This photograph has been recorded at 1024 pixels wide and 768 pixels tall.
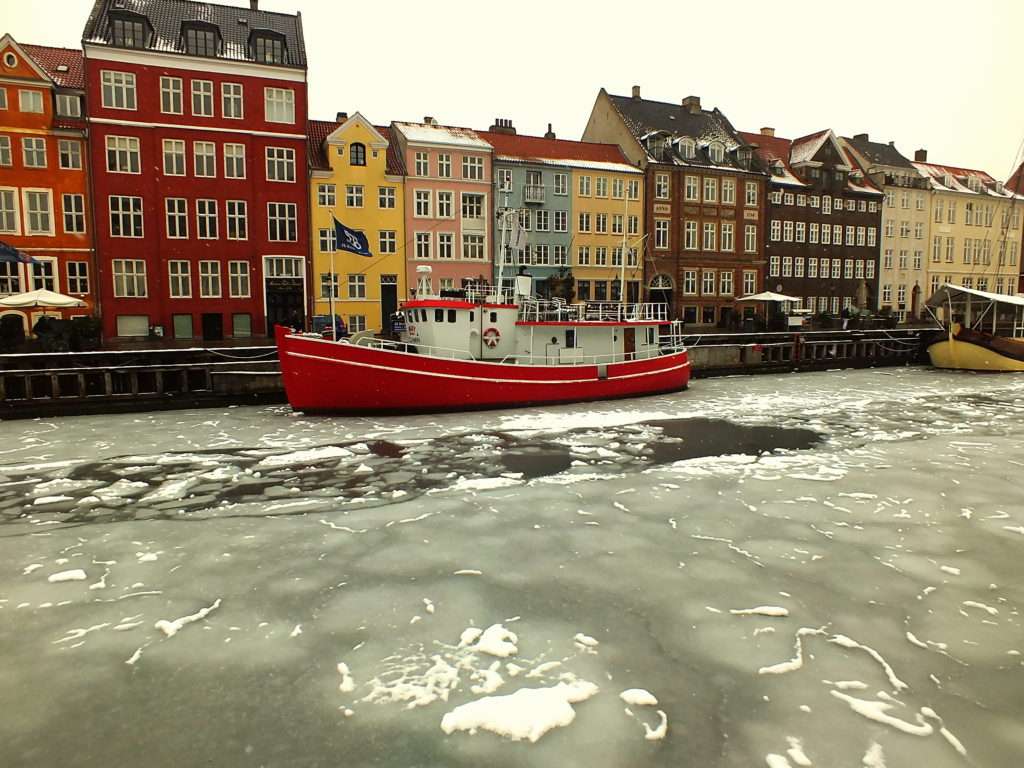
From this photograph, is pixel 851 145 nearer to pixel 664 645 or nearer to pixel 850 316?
pixel 850 316

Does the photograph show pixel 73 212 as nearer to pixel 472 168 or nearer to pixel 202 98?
pixel 202 98

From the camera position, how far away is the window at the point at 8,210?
32.4 meters

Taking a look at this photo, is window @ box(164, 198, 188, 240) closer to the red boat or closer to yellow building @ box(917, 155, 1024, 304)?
the red boat

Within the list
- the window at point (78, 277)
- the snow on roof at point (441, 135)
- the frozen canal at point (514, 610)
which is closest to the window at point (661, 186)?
the snow on roof at point (441, 135)

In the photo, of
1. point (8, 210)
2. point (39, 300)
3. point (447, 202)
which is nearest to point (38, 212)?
point (8, 210)

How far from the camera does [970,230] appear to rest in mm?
59062

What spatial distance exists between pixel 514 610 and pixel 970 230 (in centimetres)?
6872

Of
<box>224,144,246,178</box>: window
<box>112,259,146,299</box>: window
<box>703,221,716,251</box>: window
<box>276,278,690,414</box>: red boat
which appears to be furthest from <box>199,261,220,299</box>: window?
<box>703,221,716,251</box>: window

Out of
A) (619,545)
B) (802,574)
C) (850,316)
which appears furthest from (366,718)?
(850,316)

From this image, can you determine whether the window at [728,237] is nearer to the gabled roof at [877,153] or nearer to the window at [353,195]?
the gabled roof at [877,153]

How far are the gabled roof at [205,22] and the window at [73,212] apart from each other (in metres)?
7.59

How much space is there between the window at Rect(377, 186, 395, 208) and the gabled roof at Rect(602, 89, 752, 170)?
18.2m

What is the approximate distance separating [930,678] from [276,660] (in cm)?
533

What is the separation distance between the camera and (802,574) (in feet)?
23.7
